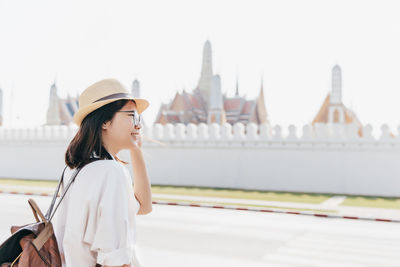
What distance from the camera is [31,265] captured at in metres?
1.70

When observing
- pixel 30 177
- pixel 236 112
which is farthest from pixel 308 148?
pixel 236 112

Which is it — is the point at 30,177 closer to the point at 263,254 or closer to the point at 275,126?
the point at 275,126

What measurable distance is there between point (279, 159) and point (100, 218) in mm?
16121

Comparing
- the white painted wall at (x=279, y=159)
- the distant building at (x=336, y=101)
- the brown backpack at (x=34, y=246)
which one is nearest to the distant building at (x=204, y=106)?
the distant building at (x=336, y=101)

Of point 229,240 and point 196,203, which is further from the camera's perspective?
point 196,203

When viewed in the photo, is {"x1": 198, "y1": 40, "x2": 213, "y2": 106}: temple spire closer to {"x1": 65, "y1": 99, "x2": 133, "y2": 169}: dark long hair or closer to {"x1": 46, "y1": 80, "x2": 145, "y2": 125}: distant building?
{"x1": 46, "y1": 80, "x2": 145, "y2": 125}: distant building

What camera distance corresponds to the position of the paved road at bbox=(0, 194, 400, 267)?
20.5 ft

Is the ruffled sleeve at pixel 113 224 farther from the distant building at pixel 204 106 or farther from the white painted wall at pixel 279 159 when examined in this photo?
the distant building at pixel 204 106

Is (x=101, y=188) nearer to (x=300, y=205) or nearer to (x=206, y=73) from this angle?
(x=300, y=205)

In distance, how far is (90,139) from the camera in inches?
73.0

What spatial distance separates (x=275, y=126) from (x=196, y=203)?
20.7ft

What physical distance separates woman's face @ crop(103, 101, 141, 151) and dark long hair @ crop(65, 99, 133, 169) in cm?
2

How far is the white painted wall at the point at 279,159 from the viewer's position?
16078 mm

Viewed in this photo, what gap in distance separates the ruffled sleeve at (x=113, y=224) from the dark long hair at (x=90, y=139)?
0.65ft
